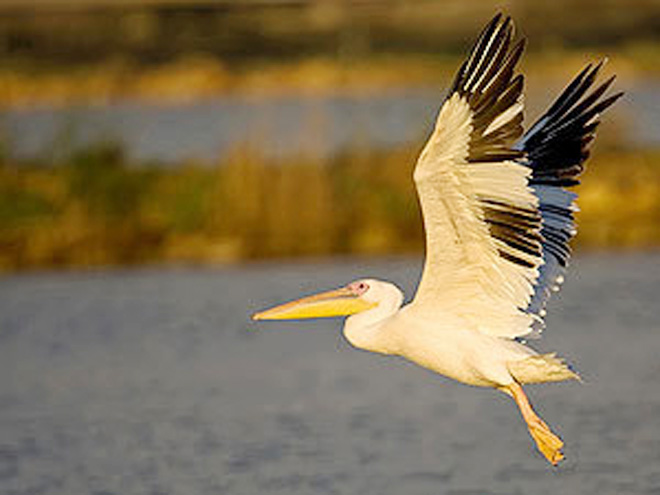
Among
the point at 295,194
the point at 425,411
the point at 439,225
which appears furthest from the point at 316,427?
the point at 295,194

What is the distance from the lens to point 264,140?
55.5 feet

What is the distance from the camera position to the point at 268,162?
1669 centimetres

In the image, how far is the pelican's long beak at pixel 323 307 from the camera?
30.8 feet

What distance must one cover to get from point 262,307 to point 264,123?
312 centimetres

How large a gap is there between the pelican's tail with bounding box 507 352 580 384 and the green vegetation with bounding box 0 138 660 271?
7.74 metres

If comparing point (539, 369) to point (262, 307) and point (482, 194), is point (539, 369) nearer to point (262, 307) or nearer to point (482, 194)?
point (482, 194)

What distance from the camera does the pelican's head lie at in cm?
926

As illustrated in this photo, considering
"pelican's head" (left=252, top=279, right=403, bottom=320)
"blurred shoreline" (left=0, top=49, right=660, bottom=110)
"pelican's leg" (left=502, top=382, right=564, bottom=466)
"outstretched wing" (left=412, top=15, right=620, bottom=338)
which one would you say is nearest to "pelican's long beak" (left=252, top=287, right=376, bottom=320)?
"pelican's head" (left=252, top=279, right=403, bottom=320)

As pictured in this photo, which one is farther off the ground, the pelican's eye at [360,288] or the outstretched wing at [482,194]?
the outstretched wing at [482,194]

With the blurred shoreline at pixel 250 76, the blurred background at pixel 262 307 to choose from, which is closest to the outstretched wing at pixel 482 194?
the blurred background at pixel 262 307

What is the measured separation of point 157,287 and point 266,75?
58.4 ft

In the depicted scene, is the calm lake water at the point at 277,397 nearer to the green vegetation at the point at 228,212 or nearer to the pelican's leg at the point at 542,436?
the green vegetation at the point at 228,212

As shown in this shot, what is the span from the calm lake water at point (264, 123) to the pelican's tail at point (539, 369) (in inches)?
327

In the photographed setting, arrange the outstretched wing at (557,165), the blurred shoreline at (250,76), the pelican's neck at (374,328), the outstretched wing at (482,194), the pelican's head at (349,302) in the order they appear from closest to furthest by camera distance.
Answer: the outstretched wing at (482,194), the outstretched wing at (557,165), the pelican's neck at (374,328), the pelican's head at (349,302), the blurred shoreline at (250,76)
